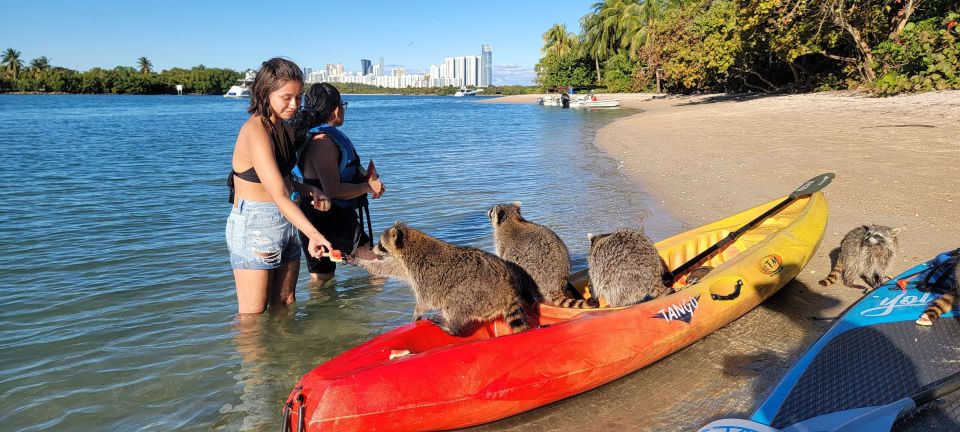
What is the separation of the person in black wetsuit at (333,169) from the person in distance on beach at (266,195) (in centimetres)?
42

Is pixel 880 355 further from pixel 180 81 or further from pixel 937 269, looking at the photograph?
pixel 180 81

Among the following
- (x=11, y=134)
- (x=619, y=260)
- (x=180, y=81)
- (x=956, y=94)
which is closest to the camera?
(x=619, y=260)

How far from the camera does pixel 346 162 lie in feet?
18.1

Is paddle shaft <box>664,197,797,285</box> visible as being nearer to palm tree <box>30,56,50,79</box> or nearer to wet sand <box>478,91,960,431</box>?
wet sand <box>478,91,960,431</box>

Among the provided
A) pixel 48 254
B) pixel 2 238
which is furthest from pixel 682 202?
pixel 2 238

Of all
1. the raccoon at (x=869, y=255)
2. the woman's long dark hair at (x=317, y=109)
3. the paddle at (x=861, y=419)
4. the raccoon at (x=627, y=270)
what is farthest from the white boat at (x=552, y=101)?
the paddle at (x=861, y=419)

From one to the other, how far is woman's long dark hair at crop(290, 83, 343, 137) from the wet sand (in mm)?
2803

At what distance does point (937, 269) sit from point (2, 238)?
41.7 ft

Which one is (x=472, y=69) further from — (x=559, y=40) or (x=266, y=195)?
(x=266, y=195)

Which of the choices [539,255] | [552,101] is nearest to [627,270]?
[539,255]

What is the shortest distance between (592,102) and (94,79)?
374 feet

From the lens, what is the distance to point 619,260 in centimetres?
540

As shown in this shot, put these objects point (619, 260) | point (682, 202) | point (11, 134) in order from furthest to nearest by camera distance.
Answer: point (11, 134) < point (682, 202) < point (619, 260)

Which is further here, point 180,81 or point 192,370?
Result: point 180,81
